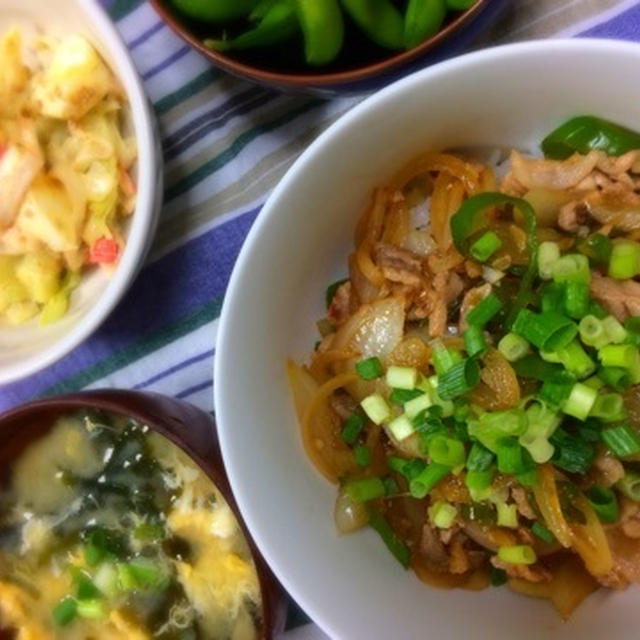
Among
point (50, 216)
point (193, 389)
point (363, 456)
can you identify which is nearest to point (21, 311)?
point (50, 216)

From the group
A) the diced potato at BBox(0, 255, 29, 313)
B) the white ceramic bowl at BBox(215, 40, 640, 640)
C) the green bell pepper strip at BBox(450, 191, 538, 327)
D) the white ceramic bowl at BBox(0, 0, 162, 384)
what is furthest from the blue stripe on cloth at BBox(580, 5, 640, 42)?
the diced potato at BBox(0, 255, 29, 313)

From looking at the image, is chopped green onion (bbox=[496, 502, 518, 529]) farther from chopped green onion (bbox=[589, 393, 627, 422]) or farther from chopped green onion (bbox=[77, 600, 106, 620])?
chopped green onion (bbox=[77, 600, 106, 620])

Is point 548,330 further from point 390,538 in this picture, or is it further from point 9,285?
point 9,285

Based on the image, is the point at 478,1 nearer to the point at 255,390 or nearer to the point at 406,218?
the point at 406,218

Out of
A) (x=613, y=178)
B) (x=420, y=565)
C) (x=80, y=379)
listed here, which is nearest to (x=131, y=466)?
(x=80, y=379)

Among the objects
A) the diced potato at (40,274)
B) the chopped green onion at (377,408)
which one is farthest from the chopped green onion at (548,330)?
the diced potato at (40,274)

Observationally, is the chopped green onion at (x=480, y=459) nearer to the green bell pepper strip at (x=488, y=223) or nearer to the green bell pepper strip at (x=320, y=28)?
the green bell pepper strip at (x=488, y=223)
